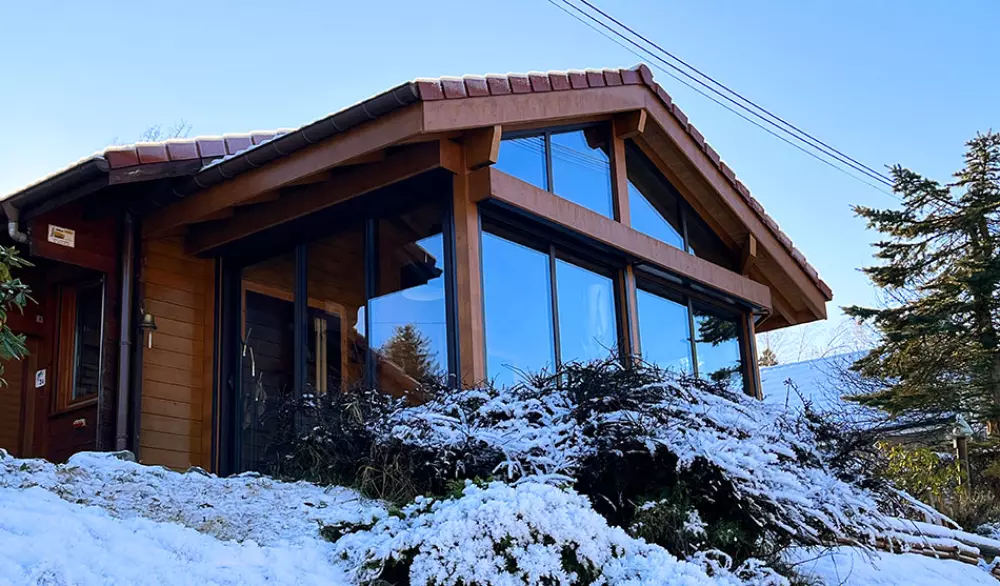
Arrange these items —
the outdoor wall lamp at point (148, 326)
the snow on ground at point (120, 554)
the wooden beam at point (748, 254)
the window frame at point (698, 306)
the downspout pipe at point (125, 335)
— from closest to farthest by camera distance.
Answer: the snow on ground at point (120, 554)
the downspout pipe at point (125, 335)
the outdoor wall lamp at point (148, 326)
the window frame at point (698, 306)
the wooden beam at point (748, 254)

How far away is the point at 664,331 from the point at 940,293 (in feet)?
29.7

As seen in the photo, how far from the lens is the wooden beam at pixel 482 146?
22.0ft

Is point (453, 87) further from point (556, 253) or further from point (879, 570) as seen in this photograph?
point (879, 570)

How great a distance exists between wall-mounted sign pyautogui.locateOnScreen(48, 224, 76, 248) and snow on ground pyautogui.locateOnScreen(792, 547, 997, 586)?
222 inches

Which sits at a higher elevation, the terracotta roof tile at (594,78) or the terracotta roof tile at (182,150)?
the terracotta roof tile at (594,78)

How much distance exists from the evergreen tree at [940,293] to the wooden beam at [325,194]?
36.5 ft

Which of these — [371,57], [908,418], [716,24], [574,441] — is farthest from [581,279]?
[908,418]

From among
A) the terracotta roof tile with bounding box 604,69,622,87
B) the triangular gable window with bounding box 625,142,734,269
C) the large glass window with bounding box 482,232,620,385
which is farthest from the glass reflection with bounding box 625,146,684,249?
the large glass window with bounding box 482,232,620,385

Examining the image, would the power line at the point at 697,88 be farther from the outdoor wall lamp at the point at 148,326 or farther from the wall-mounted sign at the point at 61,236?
the wall-mounted sign at the point at 61,236

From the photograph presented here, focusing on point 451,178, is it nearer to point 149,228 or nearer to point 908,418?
point 149,228

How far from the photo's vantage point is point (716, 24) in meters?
11.3

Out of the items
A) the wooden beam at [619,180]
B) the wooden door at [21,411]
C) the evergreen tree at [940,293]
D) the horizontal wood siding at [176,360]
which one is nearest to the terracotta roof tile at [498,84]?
the wooden beam at [619,180]

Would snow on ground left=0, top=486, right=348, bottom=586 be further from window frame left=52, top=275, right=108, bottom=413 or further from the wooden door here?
the wooden door

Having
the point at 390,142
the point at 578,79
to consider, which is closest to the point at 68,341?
the point at 390,142
